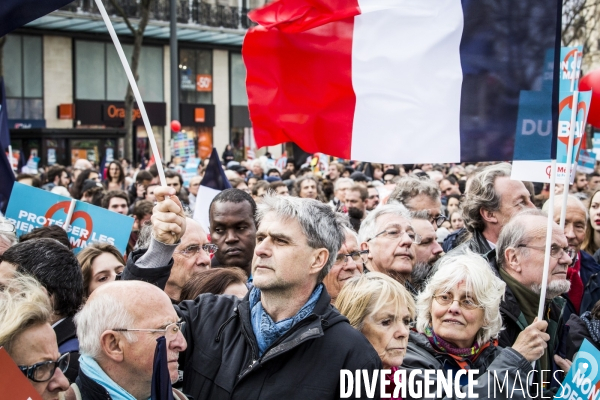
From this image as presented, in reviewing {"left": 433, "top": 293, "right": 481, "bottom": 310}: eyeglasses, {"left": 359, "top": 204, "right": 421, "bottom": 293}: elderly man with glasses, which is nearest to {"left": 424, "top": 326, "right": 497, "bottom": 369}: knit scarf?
{"left": 433, "top": 293, "right": 481, "bottom": 310}: eyeglasses

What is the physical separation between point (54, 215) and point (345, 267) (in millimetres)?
2977

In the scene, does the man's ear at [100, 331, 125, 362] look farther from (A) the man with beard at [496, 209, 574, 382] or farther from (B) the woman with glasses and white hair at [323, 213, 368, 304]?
(A) the man with beard at [496, 209, 574, 382]

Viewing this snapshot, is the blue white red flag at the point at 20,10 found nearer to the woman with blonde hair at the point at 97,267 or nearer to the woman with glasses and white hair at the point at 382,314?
the woman with blonde hair at the point at 97,267

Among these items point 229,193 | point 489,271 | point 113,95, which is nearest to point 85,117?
point 113,95

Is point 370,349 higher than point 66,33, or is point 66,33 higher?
point 66,33

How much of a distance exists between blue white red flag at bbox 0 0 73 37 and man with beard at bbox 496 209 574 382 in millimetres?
2789

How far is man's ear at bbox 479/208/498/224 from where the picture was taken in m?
5.79

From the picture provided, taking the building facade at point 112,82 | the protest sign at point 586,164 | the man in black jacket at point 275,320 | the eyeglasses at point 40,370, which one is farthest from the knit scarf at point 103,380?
the building facade at point 112,82

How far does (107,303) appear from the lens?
10.5ft

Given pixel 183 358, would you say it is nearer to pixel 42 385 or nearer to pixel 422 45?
pixel 42 385

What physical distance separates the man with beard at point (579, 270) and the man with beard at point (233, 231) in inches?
83.9

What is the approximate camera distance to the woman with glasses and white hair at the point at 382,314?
3.90 metres

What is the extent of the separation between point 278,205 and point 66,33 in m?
34.3

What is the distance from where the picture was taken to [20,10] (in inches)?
149
